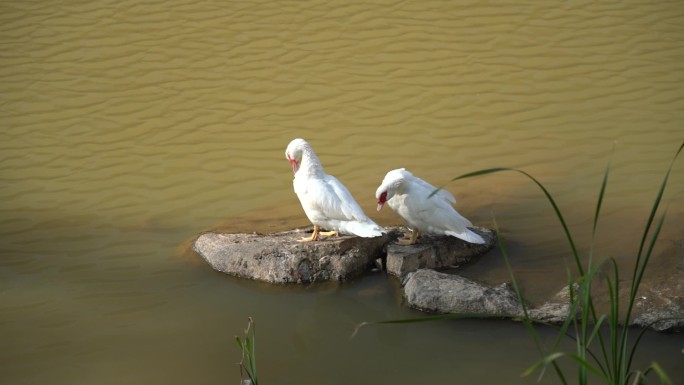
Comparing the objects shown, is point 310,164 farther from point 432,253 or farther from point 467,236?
point 467,236

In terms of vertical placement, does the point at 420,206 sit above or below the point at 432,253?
above

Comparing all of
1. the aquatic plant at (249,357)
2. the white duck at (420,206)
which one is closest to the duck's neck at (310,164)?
the white duck at (420,206)

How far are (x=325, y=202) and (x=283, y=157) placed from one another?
2.05 m

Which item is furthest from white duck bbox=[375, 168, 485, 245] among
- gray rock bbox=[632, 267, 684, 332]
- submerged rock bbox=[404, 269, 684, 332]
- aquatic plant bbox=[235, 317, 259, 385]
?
aquatic plant bbox=[235, 317, 259, 385]

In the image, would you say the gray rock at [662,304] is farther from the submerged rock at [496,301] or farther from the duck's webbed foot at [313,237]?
the duck's webbed foot at [313,237]

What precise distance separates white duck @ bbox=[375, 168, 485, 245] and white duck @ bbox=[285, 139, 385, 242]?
176 millimetres

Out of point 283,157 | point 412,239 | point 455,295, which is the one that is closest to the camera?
point 455,295

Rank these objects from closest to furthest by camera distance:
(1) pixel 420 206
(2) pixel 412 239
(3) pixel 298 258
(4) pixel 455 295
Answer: (4) pixel 455 295
(1) pixel 420 206
(3) pixel 298 258
(2) pixel 412 239

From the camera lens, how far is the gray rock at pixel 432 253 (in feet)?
17.8

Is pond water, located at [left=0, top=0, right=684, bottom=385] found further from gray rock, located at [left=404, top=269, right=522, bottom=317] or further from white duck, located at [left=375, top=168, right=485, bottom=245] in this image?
white duck, located at [left=375, top=168, right=485, bottom=245]

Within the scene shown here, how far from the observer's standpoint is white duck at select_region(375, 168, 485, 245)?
5.31 m

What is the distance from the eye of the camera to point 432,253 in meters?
5.48

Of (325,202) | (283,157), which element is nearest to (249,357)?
(325,202)

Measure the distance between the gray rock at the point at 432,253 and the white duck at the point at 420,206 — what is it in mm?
145
